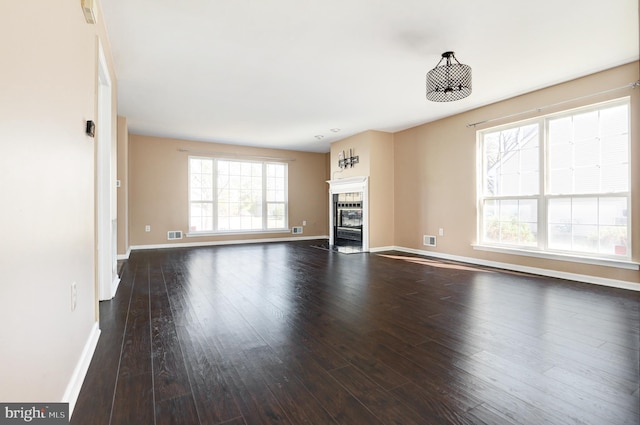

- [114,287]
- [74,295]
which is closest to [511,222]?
[74,295]

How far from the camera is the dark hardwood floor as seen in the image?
1375 mm

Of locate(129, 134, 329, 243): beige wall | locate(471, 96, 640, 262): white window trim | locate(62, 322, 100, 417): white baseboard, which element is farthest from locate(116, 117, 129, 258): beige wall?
locate(471, 96, 640, 262): white window trim

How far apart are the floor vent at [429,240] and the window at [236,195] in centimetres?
381

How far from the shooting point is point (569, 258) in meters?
3.80

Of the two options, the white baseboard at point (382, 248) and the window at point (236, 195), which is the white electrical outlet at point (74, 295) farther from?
the window at point (236, 195)

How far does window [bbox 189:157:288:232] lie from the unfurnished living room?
81 cm

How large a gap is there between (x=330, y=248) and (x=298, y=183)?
244cm

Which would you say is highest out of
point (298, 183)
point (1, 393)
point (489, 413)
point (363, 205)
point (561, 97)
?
point (561, 97)

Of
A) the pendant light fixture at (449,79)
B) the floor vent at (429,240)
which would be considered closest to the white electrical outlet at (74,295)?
the pendant light fixture at (449,79)

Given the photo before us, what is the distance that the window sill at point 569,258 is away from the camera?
3.35 metres

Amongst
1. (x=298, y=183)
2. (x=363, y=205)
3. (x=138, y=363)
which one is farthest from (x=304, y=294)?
(x=298, y=183)

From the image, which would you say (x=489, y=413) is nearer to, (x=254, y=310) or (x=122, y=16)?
(x=254, y=310)

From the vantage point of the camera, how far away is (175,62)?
3.29 metres

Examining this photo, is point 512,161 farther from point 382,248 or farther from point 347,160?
point 347,160
